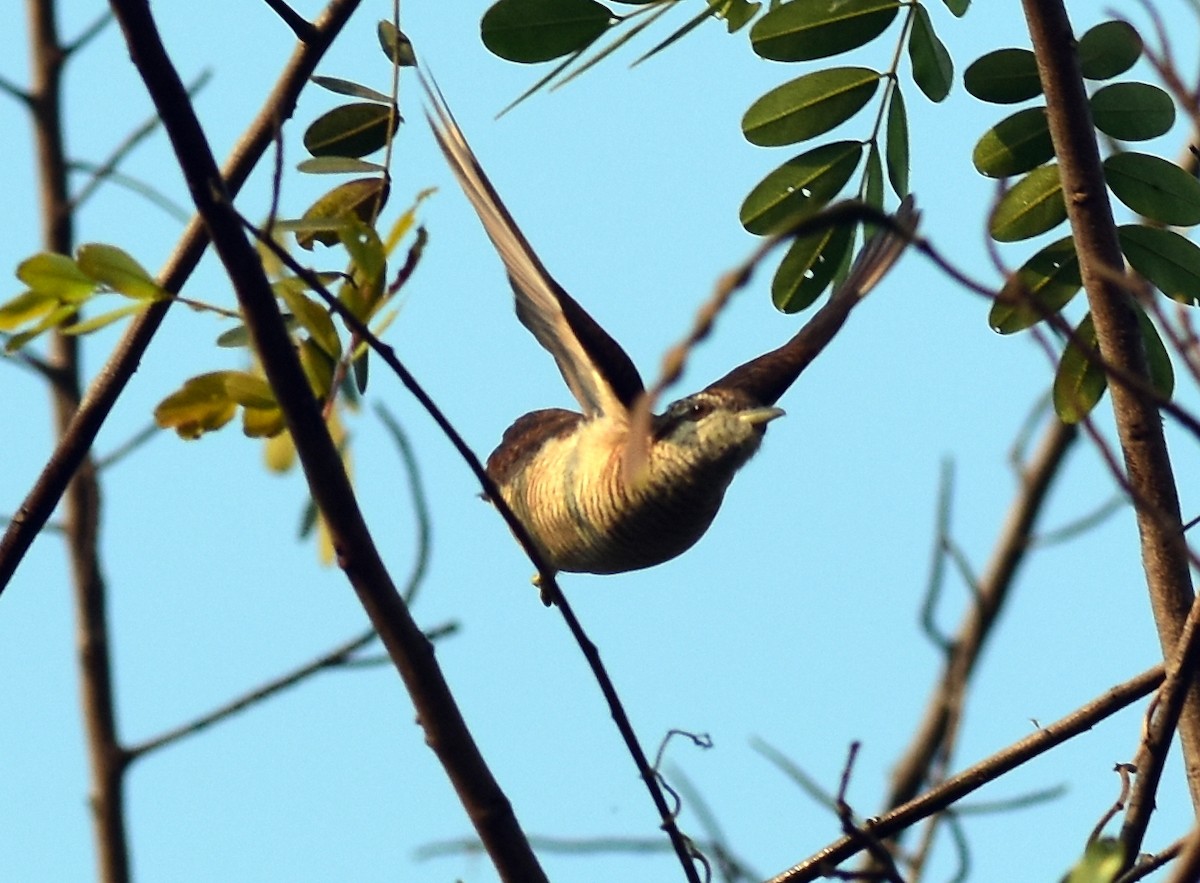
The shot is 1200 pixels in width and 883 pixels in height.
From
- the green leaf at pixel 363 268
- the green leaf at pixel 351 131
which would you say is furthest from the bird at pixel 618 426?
the green leaf at pixel 363 268

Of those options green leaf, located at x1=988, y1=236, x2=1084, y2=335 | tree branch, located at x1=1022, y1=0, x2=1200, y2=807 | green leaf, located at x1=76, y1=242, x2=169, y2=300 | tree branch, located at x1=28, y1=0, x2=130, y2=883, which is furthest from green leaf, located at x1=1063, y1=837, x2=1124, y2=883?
tree branch, located at x1=28, y1=0, x2=130, y2=883

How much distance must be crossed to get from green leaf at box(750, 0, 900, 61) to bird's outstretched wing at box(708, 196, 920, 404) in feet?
2.55

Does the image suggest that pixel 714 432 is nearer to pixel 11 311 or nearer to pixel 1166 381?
pixel 1166 381

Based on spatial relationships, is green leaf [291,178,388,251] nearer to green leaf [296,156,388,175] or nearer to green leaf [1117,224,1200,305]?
green leaf [296,156,388,175]

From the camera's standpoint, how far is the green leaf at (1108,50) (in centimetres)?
259

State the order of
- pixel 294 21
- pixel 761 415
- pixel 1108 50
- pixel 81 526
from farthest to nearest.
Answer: pixel 81 526, pixel 761 415, pixel 1108 50, pixel 294 21

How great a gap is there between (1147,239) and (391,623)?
1.40 m

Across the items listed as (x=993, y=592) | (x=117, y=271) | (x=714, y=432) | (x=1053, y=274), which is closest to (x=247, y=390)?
(x=117, y=271)

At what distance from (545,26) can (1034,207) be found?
0.81 meters

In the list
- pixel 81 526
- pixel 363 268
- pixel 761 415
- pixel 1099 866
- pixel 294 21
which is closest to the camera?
pixel 1099 866

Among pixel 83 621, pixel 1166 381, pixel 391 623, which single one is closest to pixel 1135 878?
pixel 391 623

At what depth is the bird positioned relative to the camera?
3346 mm

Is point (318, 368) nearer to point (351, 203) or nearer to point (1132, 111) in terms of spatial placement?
point (351, 203)

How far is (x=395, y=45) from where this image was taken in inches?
99.0
